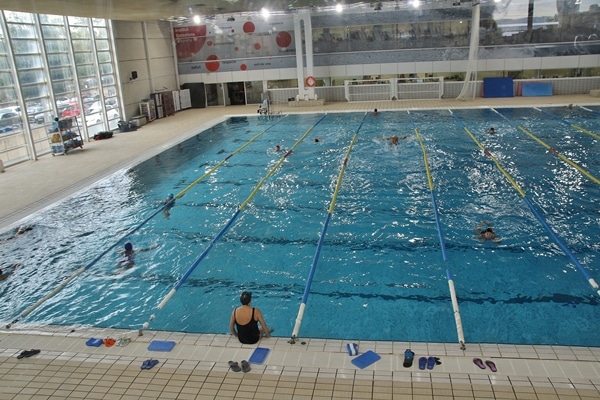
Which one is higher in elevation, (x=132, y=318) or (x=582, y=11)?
(x=582, y=11)

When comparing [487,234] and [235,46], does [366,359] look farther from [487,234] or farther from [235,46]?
[235,46]

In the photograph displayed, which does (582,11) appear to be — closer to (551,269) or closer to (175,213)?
(551,269)

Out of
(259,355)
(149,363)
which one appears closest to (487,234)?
(259,355)

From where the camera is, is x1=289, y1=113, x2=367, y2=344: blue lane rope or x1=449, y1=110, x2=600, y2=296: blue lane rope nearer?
x1=289, y1=113, x2=367, y2=344: blue lane rope

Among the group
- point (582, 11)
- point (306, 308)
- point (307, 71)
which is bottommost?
point (306, 308)

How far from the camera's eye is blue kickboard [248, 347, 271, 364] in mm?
4476

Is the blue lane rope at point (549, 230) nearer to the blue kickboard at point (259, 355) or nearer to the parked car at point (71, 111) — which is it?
the blue kickboard at point (259, 355)

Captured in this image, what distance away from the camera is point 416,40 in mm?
21922

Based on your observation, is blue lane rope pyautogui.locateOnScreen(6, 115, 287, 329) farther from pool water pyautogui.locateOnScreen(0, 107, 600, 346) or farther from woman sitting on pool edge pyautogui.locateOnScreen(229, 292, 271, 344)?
woman sitting on pool edge pyautogui.locateOnScreen(229, 292, 271, 344)

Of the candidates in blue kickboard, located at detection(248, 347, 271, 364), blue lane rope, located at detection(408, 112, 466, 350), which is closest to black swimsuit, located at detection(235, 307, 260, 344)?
blue kickboard, located at detection(248, 347, 271, 364)

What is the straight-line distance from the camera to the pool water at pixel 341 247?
5828 mm

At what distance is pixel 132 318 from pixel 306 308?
2.21 metres

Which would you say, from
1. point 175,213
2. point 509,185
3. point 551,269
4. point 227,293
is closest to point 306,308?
point 227,293

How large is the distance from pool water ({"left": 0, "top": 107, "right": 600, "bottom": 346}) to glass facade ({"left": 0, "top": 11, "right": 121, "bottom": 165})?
4392 mm
